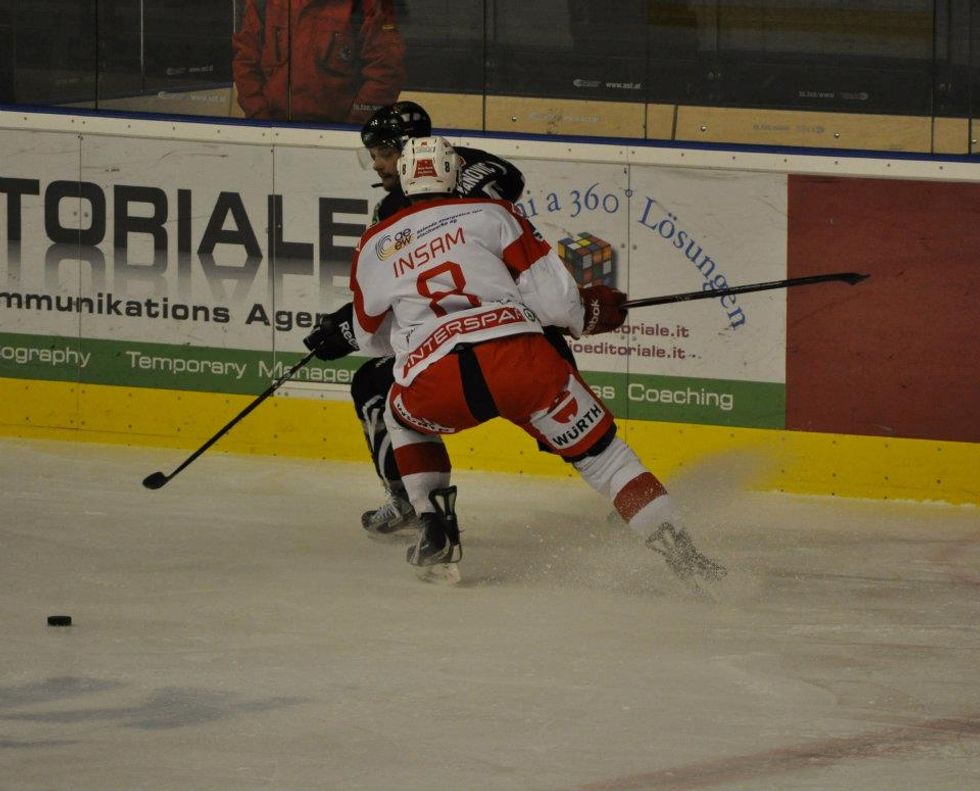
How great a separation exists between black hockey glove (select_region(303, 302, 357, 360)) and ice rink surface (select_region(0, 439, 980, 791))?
0.54 meters

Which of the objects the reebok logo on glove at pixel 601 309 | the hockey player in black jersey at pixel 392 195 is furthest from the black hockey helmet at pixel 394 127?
the reebok logo on glove at pixel 601 309

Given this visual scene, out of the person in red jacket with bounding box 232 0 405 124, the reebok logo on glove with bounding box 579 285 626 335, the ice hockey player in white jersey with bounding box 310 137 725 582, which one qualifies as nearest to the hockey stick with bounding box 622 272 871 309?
the reebok logo on glove with bounding box 579 285 626 335

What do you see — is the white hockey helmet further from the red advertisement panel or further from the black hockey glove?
the red advertisement panel

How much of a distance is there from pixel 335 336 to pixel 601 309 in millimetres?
742

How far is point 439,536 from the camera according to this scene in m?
4.98

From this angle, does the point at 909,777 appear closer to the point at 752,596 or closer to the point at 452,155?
the point at 752,596

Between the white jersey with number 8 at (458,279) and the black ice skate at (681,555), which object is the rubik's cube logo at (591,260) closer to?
the white jersey with number 8 at (458,279)

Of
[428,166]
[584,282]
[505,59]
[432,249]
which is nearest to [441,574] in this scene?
[432,249]

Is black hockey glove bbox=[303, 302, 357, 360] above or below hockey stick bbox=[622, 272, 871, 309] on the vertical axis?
below

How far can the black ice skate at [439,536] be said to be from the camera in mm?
4969

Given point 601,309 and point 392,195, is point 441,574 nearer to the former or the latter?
point 601,309

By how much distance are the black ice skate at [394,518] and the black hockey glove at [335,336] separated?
0.45 m

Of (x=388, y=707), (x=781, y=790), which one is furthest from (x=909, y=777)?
(x=388, y=707)

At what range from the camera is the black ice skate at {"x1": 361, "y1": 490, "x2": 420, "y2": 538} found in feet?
18.4
